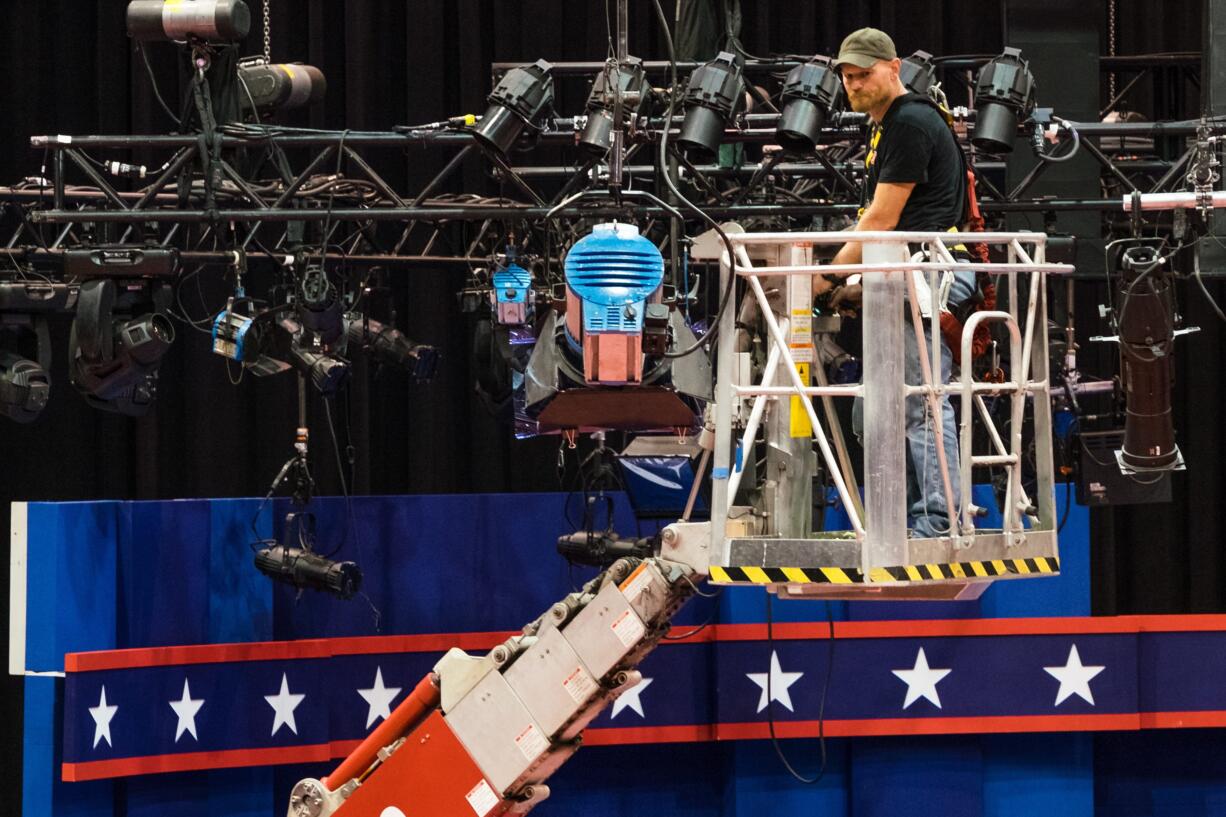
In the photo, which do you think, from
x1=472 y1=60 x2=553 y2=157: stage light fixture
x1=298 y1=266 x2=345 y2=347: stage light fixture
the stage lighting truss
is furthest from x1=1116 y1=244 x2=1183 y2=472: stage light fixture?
x1=298 y1=266 x2=345 y2=347: stage light fixture

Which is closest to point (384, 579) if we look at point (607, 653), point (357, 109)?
point (607, 653)

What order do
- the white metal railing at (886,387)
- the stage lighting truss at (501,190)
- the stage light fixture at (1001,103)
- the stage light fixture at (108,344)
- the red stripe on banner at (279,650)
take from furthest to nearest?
the stage light fixture at (108,344) < the red stripe on banner at (279,650) < the stage light fixture at (1001,103) < the stage lighting truss at (501,190) < the white metal railing at (886,387)

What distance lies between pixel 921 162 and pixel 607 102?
2139 millimetres

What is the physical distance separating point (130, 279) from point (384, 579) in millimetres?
2071

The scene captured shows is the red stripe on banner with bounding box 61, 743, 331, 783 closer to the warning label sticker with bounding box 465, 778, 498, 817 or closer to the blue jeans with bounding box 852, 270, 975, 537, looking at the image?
the warning label sticker with bounding box 465, 778, 498, 817

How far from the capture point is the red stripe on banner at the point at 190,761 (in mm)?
8500

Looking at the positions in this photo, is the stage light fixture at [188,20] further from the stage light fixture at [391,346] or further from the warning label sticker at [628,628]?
the warning label sticker at [628,628]

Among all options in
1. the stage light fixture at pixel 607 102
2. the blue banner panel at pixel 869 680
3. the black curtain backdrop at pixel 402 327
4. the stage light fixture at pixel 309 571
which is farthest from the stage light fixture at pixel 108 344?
the black curtain backdrop at pixel 402 327

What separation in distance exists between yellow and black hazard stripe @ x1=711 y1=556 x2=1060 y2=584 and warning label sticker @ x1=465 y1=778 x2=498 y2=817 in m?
1.57

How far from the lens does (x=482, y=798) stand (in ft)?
22.4

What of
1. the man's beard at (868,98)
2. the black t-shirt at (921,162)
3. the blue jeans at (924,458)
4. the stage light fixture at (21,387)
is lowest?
the blue jeans at (924,458)

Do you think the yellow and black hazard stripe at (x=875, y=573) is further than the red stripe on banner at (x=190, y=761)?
No

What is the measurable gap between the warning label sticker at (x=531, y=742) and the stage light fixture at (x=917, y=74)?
361cm

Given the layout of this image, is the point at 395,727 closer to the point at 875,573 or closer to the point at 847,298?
the point at 875,573
